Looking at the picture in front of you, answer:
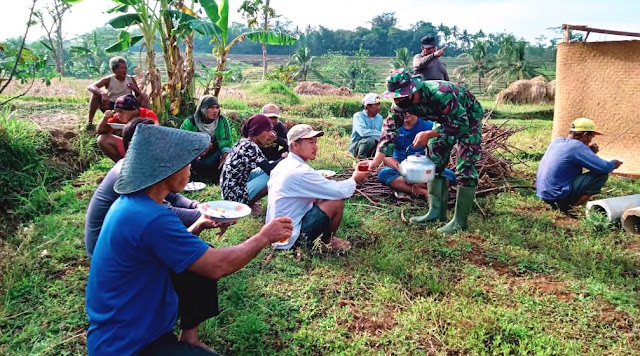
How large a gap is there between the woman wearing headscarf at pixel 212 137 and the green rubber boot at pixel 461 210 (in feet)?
9.64

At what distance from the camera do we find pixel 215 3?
287 inches

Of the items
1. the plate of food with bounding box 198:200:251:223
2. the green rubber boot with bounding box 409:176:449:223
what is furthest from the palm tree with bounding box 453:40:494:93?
the plate of food with bounding box 198:200:251:223

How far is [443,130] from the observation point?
441 cm

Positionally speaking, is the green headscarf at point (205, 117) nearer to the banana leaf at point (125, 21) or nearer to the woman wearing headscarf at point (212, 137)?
the woman wearing headscarf at point (212, 137)

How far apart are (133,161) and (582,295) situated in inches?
118

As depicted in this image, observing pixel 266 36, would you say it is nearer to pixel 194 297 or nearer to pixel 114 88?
pixel 114 88

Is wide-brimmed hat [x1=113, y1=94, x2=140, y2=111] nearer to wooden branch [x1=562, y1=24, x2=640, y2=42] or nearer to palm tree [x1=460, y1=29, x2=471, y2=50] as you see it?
wooden branch [x1=562, y1=24, x2=640, y2=42]

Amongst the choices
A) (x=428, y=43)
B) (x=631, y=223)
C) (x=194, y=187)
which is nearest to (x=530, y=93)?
(x=428, y=43)

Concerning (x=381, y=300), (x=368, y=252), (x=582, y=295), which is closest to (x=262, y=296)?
(x=381, y=300)

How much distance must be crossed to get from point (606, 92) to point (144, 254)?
739 centimetres

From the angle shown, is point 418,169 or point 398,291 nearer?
point 398,291

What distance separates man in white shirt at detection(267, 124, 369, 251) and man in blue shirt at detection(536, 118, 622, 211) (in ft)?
7.61

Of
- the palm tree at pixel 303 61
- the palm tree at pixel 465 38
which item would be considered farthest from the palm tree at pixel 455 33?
the palm tree at pixel 303 61

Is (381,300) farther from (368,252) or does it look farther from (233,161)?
(233,161)
